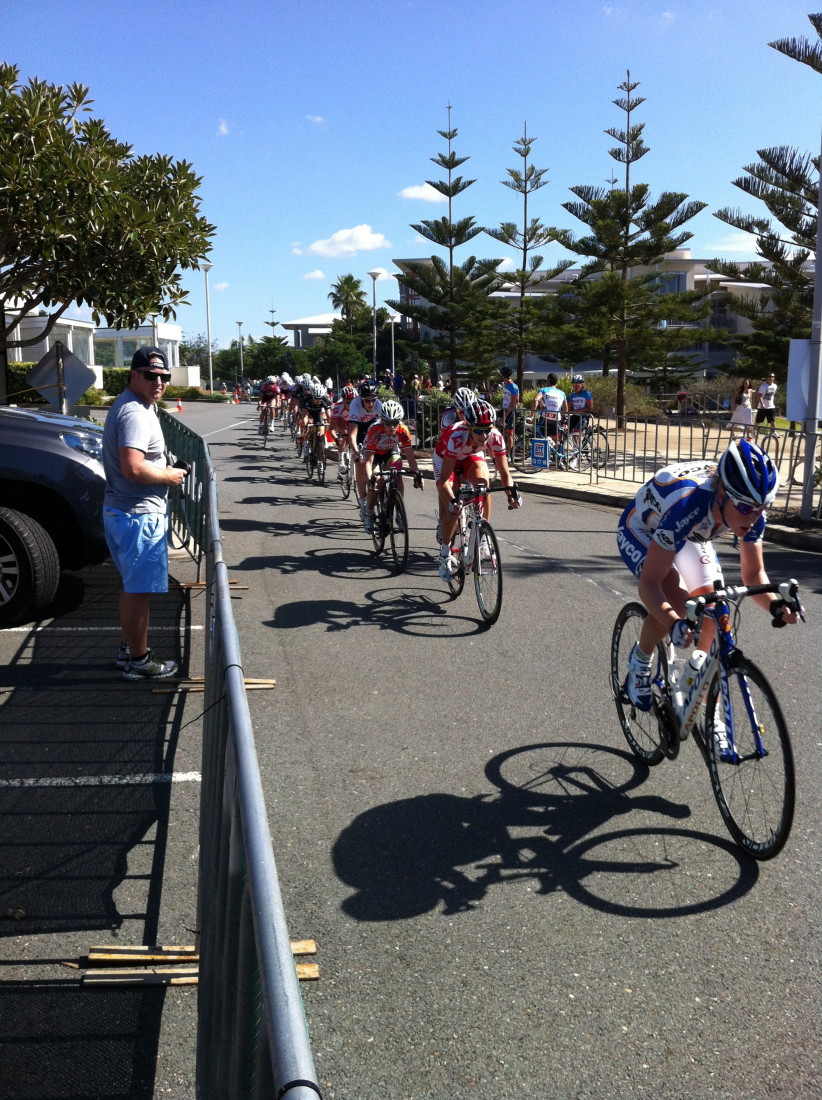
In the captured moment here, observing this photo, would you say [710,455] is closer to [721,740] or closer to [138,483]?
[138,483]

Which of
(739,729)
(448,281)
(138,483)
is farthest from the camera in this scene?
(448,281)

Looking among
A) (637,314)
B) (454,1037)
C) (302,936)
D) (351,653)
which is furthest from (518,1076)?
(637,314)

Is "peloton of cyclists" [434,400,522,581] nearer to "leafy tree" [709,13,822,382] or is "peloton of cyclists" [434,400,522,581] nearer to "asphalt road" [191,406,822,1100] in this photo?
"asphalt road" [191,406,822,1100]

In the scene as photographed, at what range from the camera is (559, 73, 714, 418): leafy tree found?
31.3 meters

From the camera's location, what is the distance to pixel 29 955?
3604 millimetres

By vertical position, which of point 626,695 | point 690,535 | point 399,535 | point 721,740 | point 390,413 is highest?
point 390,413

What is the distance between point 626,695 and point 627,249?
96.1 ft

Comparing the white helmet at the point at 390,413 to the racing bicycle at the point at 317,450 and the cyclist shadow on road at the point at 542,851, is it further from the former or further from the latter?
the racing bicycle at the point at 317,450

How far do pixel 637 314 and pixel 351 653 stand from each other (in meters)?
28.2

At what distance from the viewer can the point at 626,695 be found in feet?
18.0

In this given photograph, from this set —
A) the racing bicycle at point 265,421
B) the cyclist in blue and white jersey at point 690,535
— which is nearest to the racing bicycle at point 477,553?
the cyclist in blue and white jersey at point 690,535

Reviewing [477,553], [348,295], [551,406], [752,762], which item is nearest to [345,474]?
[551,406]

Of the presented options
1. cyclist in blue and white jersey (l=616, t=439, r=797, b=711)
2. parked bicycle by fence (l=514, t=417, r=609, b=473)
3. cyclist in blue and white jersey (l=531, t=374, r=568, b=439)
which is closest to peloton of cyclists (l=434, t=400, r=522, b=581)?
cyclist in blue and white jersey (l=616, t=439, r=797, b=711)

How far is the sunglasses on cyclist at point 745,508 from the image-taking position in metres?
4.15
